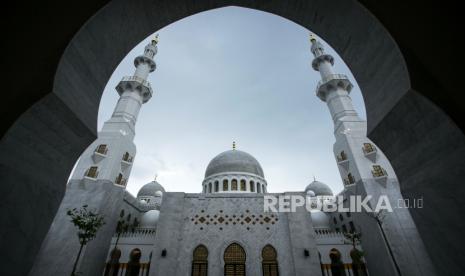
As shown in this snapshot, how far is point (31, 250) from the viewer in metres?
3.47

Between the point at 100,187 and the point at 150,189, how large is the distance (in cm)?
1737

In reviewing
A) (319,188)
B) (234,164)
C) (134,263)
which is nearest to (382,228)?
(234,164)

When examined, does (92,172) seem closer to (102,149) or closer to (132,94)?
(102,149)

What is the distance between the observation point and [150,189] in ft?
118

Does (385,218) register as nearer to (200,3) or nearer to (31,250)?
(200,3)

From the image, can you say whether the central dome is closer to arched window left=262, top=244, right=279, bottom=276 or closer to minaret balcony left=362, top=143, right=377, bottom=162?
arched window left=262, top=244, right=279, bottom=276

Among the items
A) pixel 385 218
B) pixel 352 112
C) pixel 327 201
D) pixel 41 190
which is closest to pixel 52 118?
pixel 41 190

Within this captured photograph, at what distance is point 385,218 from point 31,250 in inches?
836

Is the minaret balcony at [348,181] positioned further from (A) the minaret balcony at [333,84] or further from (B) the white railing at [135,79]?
(B) the white railing at [135,79]

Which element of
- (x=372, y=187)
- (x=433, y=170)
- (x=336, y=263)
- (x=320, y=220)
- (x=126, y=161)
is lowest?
(x=336, y=263)

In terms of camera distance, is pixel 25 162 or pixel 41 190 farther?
pixel 41 190

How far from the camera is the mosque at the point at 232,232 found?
15.8 meters

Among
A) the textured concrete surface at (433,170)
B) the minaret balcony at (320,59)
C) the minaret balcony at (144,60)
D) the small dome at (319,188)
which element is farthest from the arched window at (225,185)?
the textured concrete surface at (433,170)

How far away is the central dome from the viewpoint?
26.0 metres
